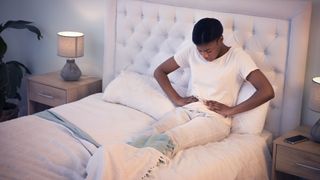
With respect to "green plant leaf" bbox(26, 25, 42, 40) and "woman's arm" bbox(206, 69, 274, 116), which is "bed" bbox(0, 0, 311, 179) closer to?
"woman's arm" bbox(206, 69, 274, 116)

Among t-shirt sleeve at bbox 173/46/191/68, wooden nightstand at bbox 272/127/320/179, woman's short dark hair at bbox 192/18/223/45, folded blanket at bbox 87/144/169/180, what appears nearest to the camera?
folded blanket at bbox 87/144/169/180

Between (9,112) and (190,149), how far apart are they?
2.23 meters

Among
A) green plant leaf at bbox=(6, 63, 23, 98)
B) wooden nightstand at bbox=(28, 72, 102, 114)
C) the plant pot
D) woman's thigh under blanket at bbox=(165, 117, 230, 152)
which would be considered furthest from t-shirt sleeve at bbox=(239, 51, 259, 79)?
the plant pot

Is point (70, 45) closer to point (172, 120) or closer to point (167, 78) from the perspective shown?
point (167, 78)

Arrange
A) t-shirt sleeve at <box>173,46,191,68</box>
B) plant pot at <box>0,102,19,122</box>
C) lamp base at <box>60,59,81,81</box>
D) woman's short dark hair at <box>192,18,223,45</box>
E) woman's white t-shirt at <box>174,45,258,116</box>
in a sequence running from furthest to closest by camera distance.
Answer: plant pot at <box>0,102,19,122</box>, lamp base at <box>60,59,81,81</box>, t-shirt sleeve at <box>173,46,191,68</box>, woman's white t-shirt at <box>174,45,258,116</box>, woman's short dark hair at <box>192,18,223,45</box>

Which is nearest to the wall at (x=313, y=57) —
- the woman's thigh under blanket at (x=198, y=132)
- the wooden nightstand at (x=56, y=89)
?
the woman's thigh under blanket at (x=198, y=132)

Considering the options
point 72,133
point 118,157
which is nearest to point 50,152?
point 72,133

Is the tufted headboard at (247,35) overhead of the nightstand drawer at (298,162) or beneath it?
overhead

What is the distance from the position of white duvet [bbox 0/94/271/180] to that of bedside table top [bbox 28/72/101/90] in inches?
21.2

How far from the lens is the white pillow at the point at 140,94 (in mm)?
2746

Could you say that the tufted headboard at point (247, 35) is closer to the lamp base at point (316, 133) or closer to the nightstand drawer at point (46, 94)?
the lamp base at point (316, 133)

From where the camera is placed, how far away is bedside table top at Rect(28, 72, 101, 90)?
3332 mm

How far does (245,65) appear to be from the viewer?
2453mm

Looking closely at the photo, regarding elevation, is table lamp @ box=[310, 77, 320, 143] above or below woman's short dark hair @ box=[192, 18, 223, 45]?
below
